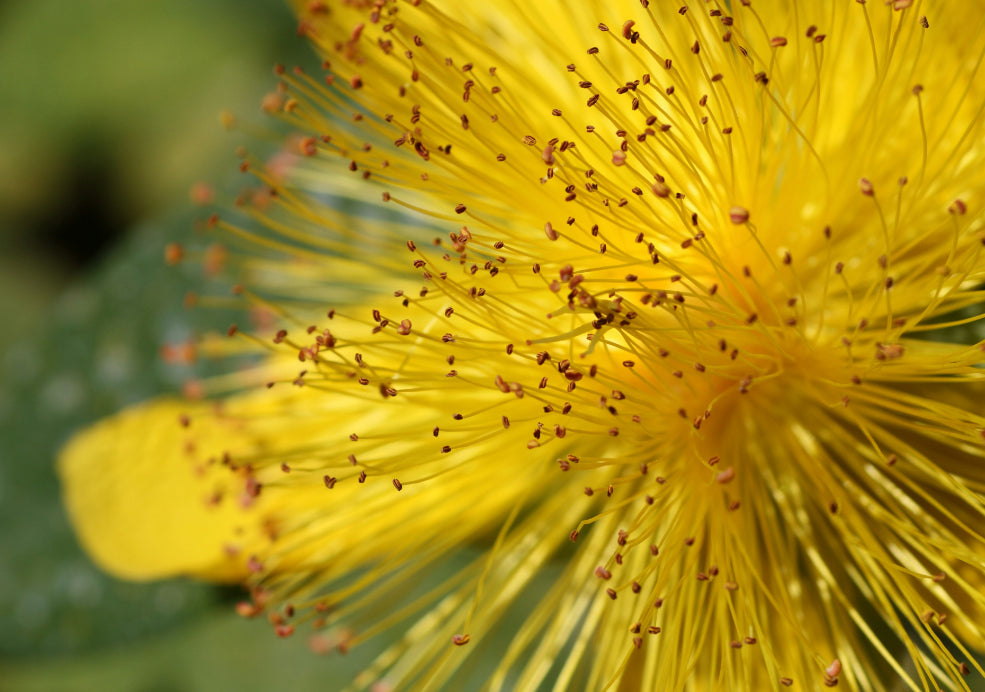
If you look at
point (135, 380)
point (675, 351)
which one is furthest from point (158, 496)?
point (675, 351)

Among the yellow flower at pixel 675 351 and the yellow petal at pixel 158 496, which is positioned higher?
the yellow flower at pixel 675 351

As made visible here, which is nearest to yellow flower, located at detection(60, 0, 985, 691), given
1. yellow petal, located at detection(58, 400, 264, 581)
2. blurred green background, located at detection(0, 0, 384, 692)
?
yellow petal, located at detection(58, 400, 264, 581)

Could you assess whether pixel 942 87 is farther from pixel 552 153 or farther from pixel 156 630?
pixel 156 630

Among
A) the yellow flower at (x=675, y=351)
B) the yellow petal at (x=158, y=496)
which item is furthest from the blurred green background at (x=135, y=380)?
the yellow flower at (x=675, y=351)

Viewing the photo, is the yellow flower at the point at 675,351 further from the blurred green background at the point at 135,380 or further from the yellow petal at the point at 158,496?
the blurred green background at the point at 135,380

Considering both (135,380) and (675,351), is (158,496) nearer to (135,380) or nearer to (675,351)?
(135,380)

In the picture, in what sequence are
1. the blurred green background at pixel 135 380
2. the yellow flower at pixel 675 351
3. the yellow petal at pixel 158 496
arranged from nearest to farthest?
the yellow flower at pixel 675 351, the yellow petal at pixel 158 496, the blurred green background at pixel 135 380

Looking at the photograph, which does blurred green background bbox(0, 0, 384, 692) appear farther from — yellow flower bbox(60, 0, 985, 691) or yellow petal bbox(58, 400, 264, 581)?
yellow flower bbox(60, 0, 985, 691)
